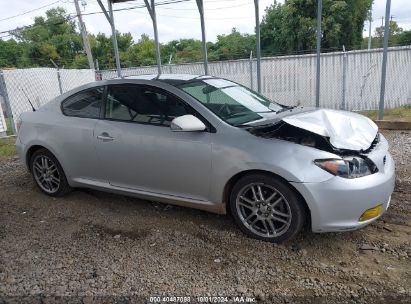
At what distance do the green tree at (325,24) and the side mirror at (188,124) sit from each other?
92.8 ft

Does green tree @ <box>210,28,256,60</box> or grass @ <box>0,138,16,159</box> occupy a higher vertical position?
green tree @ <box>210,28,256,60</box>

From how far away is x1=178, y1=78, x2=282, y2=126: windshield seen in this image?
3.76 m

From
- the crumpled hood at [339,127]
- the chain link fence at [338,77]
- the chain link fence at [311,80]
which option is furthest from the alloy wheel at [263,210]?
Result: the chain link fence at [338,77]

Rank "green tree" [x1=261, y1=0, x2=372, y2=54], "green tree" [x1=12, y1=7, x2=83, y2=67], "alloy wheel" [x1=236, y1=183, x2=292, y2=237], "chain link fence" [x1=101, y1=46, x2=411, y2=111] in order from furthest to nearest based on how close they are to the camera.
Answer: "green tree" [x1=12, y1=7, x2=83, y2=67], "green tree" [x1=261, y1=0, x2=372, y2=54], "chain link fence" [x1=101, y1=46, x2=411, y2=111], "alloy wheel" [x1=236, y1=183, x2=292, y2=237]

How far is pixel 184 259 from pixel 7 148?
7091mm

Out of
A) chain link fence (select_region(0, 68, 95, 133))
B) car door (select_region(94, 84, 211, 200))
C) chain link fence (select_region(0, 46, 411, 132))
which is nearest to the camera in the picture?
car door (select_region(94, 84, 211, 200))

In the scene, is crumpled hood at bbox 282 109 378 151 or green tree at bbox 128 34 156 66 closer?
crumpled hood at bbox 282 109 378 151

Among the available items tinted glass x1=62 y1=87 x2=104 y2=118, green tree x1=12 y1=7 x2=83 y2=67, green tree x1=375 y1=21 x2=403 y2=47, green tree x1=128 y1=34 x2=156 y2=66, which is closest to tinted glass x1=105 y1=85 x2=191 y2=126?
tinted glass x1=62 y1=87 x2=104 y2=118

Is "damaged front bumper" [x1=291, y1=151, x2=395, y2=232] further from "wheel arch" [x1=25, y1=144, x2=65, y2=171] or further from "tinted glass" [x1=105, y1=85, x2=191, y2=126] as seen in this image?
"wheel arch" [x1=25, y1=144, x2=65, y2=171]

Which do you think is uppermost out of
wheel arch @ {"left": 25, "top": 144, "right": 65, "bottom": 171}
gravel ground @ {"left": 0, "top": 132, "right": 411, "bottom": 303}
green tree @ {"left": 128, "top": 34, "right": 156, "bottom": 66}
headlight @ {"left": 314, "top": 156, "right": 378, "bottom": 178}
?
green tree @ {"left": 128, "top": 34, "right": 156, "bottom": 66}

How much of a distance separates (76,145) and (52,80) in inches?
373

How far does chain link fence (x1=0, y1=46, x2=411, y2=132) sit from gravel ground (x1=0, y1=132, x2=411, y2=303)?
318 inches

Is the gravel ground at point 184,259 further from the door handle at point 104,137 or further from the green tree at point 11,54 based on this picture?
the green tree at point 11,54

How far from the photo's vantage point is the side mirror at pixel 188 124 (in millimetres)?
3465
